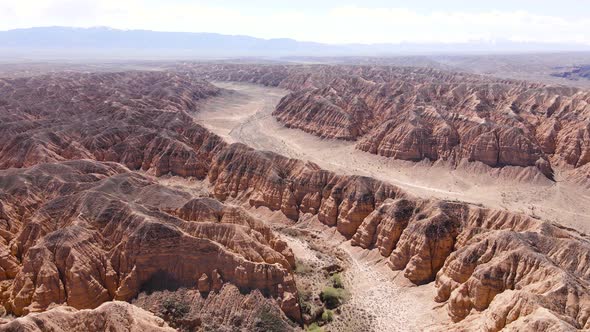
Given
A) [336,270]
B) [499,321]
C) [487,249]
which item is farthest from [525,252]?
[336,270]

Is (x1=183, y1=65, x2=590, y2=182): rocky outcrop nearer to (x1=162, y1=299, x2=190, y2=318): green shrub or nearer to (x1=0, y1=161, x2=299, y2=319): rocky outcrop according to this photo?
(x1=0, y1=161, x2=299, y2=319): rocky outcrop

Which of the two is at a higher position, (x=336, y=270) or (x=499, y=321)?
(x=499, y=321)

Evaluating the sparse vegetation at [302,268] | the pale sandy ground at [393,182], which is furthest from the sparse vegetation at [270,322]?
the sparse vegetation at [302,268]

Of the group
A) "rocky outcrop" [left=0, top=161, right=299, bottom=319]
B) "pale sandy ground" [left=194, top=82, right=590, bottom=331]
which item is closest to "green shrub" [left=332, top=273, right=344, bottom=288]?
"pale sandy ground" [left=194, top=82, right=590, bottom=331]

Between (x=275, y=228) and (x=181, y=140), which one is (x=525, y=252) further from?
(x=181, y=140)

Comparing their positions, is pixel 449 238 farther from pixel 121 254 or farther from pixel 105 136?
pixel 105 136

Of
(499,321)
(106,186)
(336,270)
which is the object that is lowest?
(336,270)

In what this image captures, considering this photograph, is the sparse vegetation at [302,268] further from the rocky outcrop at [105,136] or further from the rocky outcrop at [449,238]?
the rocky outcrop at [105,136]

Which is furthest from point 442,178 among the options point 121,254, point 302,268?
point 121,254
